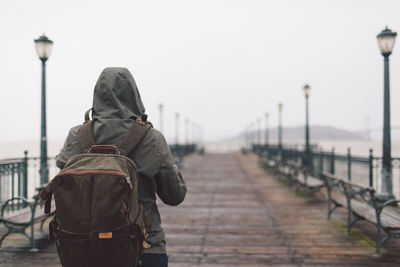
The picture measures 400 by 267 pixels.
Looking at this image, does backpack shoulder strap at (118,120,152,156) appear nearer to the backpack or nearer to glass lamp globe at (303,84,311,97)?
the backpack

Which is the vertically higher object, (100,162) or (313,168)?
(100,162)

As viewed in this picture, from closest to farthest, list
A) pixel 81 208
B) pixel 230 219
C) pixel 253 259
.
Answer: pixel 81 208
pixel 253 259
pixel 230 219

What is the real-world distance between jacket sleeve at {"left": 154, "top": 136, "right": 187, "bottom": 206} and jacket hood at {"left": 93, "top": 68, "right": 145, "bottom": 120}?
0.30 metres

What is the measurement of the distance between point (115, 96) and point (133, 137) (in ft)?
1.03

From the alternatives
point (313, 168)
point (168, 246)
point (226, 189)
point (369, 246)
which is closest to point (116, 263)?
point (168, 246)

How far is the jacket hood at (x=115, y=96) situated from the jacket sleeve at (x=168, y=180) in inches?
12.0

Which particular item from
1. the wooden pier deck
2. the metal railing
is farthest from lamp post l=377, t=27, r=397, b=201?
the wooden pier deck

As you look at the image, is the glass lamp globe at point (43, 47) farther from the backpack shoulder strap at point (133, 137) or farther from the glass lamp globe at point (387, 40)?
the glass lamp globe at point (387, 40)

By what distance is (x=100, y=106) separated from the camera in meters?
2.22

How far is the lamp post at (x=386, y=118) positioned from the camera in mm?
8516

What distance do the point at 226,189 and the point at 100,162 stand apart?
10.3 meters

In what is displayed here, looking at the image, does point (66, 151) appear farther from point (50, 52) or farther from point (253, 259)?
point (50, 52)

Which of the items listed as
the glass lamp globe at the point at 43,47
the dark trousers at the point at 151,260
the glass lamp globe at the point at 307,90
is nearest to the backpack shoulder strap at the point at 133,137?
the dark trousers at the point at 151,260

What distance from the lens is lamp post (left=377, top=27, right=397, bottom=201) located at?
8.52 m
